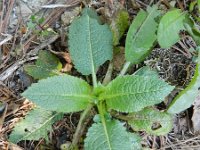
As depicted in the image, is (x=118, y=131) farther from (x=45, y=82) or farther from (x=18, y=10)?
(x=18, y=10)

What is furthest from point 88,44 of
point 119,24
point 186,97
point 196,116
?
point 196,116

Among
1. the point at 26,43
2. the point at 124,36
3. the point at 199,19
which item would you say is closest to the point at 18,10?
the point at 26,43

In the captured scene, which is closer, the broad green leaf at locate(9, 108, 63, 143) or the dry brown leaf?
the broad green leaf at locate(9, 108, 63, 143)

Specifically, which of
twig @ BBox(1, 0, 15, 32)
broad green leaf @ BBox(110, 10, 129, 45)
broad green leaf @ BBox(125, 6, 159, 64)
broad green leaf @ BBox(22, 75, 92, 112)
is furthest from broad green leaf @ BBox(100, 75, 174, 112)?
twig @ BBox(1, 0, 15, 32)

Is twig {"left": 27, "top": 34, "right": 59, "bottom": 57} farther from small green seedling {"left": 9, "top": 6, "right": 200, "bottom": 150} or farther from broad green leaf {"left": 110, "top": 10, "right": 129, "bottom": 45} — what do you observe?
broad green leaf {"left": 110, "top": 10, "right": 129, "bottom": 45}

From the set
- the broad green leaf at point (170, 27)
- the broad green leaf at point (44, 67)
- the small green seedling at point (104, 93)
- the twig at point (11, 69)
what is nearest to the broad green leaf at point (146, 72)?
the small green seedling at point (104, 93)

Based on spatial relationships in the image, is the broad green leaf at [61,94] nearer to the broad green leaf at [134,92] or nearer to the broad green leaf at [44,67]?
the broad green leaf at [134,92]
